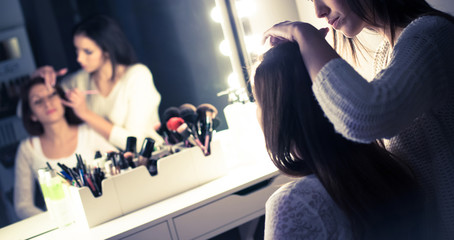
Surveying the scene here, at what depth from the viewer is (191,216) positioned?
115 cm

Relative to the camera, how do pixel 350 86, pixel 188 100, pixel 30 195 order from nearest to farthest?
pixel 350 86 → pixel 30 195 → pixel 188 100

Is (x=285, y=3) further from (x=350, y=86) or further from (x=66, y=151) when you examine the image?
(x=350, y=86)

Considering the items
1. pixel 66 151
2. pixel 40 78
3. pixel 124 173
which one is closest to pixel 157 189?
pixel 124 173

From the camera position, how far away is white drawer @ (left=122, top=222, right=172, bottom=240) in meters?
1.09

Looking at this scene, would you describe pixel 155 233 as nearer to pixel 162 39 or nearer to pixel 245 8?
pixel 162 39

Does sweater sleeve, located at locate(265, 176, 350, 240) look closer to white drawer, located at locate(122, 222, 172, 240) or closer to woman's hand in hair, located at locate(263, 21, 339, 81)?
woman's hand in hair, located at locate(263, 21, 339, 81)

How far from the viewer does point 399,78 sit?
601 millimetres

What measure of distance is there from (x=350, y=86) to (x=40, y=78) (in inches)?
42.7

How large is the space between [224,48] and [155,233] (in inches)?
32.1

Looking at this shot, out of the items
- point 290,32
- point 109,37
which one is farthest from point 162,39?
point 290,32

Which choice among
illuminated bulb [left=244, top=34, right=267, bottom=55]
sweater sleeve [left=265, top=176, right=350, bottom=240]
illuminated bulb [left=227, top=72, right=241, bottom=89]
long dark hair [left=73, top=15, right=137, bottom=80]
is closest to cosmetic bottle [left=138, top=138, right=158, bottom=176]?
long dark hair [left=73, top=15, right=137, bottom=80]

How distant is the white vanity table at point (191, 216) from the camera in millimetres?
1114

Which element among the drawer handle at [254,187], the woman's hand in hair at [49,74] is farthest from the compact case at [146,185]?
the woman's hand in hair at [49,74]

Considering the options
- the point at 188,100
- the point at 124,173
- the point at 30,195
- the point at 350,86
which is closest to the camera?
the point at 350,86
